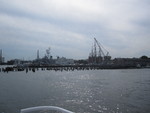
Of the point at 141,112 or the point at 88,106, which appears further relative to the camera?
the point at 88,106

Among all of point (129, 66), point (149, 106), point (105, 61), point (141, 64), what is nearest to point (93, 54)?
→ point (105, 61)

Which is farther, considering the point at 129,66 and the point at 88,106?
the point at 129,66

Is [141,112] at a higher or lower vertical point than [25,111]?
lower

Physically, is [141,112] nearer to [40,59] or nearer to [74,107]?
[74,107]

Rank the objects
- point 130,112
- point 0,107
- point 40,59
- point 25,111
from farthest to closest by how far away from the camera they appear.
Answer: point 40,59 → point 0,107 → point 130,112 → point 25,111

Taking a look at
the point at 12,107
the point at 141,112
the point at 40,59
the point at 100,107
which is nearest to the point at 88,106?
the point at 100,107

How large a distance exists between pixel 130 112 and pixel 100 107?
10.3 ft

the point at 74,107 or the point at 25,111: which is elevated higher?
the point at 25,111

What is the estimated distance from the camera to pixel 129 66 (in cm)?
17712

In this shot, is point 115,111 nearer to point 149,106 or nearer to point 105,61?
point 149,106

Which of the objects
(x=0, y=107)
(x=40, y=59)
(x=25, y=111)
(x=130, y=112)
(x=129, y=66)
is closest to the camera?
(x=25, y=111)

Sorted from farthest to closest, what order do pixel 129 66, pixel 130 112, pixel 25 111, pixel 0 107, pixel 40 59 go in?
pixel 40 59
pixel 129 66
pixel 0 107
pixel 130 112
pixel 25 111

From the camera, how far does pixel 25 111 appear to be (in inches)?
218

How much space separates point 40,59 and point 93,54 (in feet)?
161
